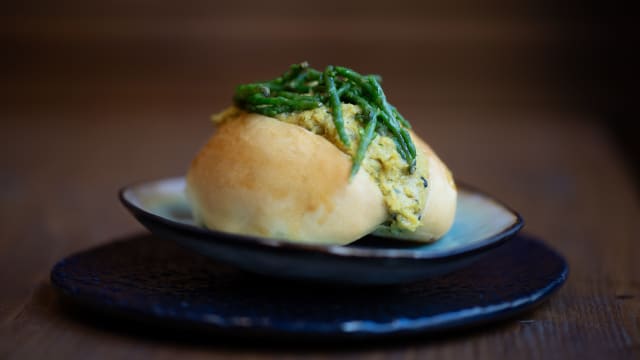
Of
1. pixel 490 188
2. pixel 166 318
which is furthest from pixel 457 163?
pixel 166 318

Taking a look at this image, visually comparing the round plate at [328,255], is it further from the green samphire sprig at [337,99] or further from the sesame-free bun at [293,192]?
the green samphire sprig at [337,99]

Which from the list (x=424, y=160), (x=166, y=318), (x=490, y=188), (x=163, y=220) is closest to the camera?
(x=166, y=318)

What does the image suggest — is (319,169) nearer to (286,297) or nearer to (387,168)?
(387,168)

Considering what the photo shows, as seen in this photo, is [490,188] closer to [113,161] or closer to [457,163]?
[457,163]

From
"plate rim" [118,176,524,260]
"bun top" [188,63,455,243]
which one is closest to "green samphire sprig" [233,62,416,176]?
"bun top" [188,63,455,243]

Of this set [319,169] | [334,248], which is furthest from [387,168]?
[334,248]

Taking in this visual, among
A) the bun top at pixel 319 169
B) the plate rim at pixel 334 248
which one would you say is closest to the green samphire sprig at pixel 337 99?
the bun top at pixel 319 169

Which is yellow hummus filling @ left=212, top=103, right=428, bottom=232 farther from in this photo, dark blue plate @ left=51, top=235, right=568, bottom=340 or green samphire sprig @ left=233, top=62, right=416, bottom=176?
dark blue plate @ left=51, top=235, right=568, bottom=340
